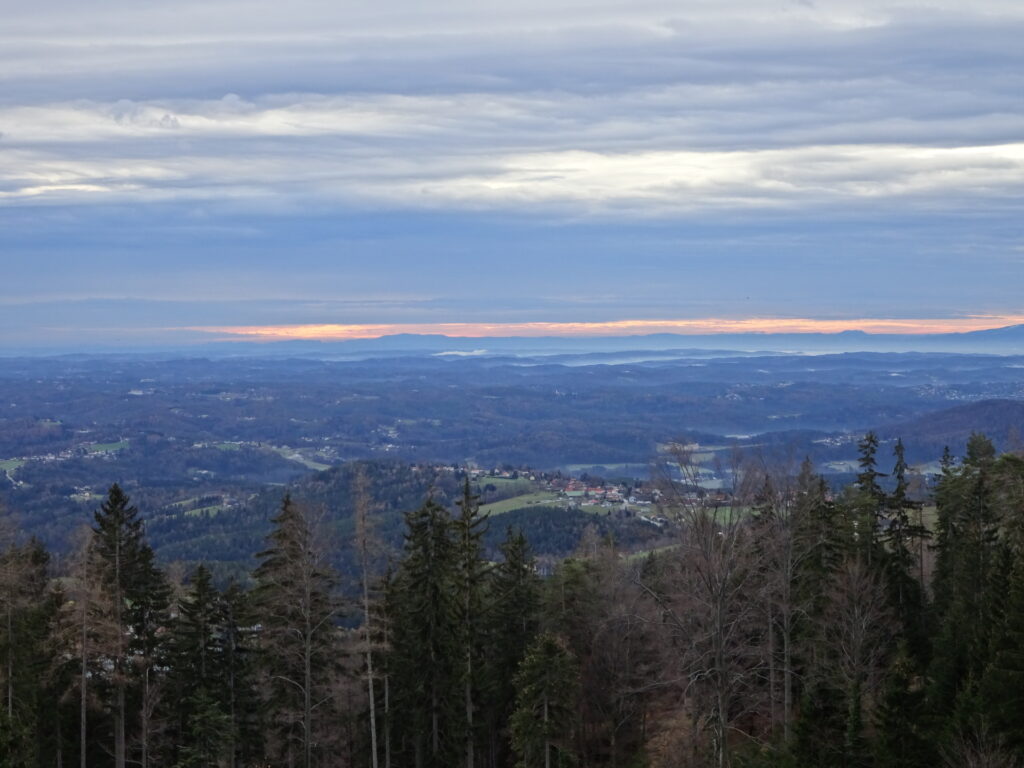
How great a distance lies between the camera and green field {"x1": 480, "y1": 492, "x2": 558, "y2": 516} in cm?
16112

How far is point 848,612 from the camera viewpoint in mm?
36094

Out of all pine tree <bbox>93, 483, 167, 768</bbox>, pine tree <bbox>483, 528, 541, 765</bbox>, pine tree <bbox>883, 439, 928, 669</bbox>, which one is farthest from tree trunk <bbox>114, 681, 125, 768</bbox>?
pine tree <bbox>883, 439, 928, 669</bbox>

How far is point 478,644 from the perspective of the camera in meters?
40.9

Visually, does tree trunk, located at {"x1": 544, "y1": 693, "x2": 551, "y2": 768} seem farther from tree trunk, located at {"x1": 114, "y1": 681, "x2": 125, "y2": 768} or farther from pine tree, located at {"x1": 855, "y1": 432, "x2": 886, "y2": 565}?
pine tree, located at {"x1": 855, "y1": 432, "x2": 886, "y2": 565}

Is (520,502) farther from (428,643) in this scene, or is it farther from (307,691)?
(307,691)

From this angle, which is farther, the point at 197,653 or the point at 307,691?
the point at 197,653

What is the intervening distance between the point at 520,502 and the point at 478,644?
129m

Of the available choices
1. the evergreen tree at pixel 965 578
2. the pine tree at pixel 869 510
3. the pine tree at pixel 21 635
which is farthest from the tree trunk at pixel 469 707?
the pine tree at pixel 869 510

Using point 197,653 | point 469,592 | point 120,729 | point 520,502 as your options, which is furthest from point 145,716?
point 520,502

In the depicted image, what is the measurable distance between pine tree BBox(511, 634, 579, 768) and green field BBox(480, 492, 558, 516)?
392 feet

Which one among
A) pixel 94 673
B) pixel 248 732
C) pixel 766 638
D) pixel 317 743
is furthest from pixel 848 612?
pixel 94 673

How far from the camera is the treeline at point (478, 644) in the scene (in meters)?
31.7

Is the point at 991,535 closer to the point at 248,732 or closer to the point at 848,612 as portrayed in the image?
the point at 848,612

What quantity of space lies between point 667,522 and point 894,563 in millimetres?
22125
